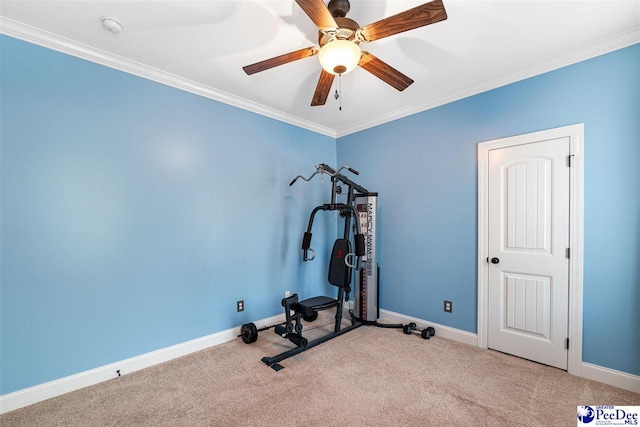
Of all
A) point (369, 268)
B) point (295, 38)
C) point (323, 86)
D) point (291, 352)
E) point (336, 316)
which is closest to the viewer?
point (295, 38)

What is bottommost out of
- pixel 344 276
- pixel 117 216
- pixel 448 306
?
pixel 448 306

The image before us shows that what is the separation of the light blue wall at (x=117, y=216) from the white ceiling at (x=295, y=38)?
0.22 metres

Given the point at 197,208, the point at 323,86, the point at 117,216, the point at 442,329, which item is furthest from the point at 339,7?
the point at 442,329

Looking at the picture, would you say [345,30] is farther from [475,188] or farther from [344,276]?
[344,276]

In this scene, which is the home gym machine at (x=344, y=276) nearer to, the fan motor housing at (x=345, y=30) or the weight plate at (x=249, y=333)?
the weight plate at (x=249, y=333)

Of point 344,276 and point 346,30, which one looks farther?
point 344,276

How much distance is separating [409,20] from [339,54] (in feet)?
1.43

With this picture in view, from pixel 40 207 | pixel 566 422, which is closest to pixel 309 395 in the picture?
pixel 566 422

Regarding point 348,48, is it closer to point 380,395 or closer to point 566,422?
point 380,395

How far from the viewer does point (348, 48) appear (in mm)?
1693

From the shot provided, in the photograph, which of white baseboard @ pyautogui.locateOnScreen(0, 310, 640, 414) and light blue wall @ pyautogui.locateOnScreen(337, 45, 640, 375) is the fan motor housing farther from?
white baseboard @ pyautogui.locateOnScreen(0, 310, 640, 414)

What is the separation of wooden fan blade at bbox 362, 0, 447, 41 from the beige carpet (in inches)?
99.9

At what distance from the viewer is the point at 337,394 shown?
83.4 inches

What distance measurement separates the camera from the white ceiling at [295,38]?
1865 mm
